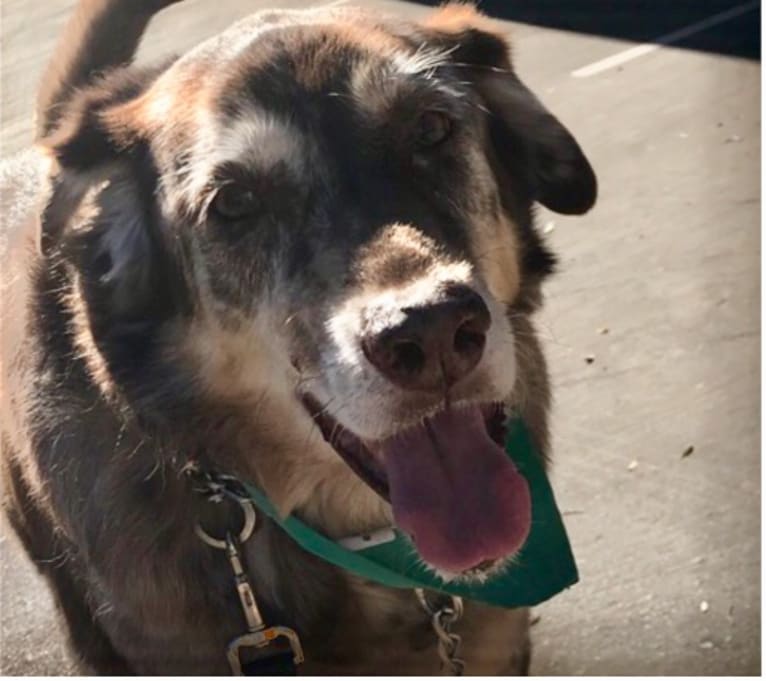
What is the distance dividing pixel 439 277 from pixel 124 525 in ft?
3.19

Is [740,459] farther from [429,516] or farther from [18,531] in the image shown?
[18,531]

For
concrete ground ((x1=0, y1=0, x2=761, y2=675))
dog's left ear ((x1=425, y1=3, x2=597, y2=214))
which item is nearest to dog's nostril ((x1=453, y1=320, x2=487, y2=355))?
dog's left ear ((x1=425, y1=3, x2=597, y2=214))

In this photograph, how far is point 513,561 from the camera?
2578 mm

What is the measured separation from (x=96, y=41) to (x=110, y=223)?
77cm

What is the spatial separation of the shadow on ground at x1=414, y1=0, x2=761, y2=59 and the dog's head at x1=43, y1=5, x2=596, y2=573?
10.1ft

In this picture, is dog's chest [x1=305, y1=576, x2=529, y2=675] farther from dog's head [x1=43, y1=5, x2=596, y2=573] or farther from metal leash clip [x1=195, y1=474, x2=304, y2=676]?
dog's head [x1=43, y1=5, x2=596, y2=573]

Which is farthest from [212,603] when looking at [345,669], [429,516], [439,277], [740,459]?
[740,459]

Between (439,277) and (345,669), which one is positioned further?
(345,669)

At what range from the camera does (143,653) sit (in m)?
2.79

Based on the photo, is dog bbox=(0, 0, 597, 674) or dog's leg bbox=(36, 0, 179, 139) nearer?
dog bbox=(0, 0, 597, 674)

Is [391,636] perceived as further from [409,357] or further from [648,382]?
[648,382]

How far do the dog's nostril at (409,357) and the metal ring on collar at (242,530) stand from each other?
0.66 meters

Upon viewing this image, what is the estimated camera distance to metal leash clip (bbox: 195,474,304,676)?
263 centimetres

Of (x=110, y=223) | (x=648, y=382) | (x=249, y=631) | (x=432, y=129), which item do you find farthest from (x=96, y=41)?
(x=648, y=382)
